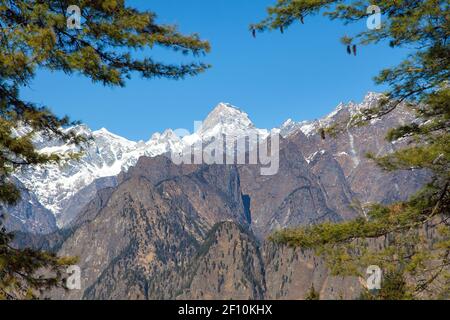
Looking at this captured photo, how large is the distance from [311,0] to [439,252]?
784 cm

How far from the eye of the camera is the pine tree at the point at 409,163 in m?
14.9

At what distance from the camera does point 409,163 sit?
15828 mm

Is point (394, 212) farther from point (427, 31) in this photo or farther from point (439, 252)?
point (427, 31)

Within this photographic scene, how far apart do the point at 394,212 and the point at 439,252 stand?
3036 millimetres

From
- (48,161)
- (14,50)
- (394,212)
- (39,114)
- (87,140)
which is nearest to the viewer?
(14,50)

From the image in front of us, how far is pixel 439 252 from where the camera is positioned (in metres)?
14.9

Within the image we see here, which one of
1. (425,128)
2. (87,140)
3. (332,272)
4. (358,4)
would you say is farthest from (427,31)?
(87,140)

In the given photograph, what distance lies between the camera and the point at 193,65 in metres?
16.6

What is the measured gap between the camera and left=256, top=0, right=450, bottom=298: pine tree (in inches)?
586
